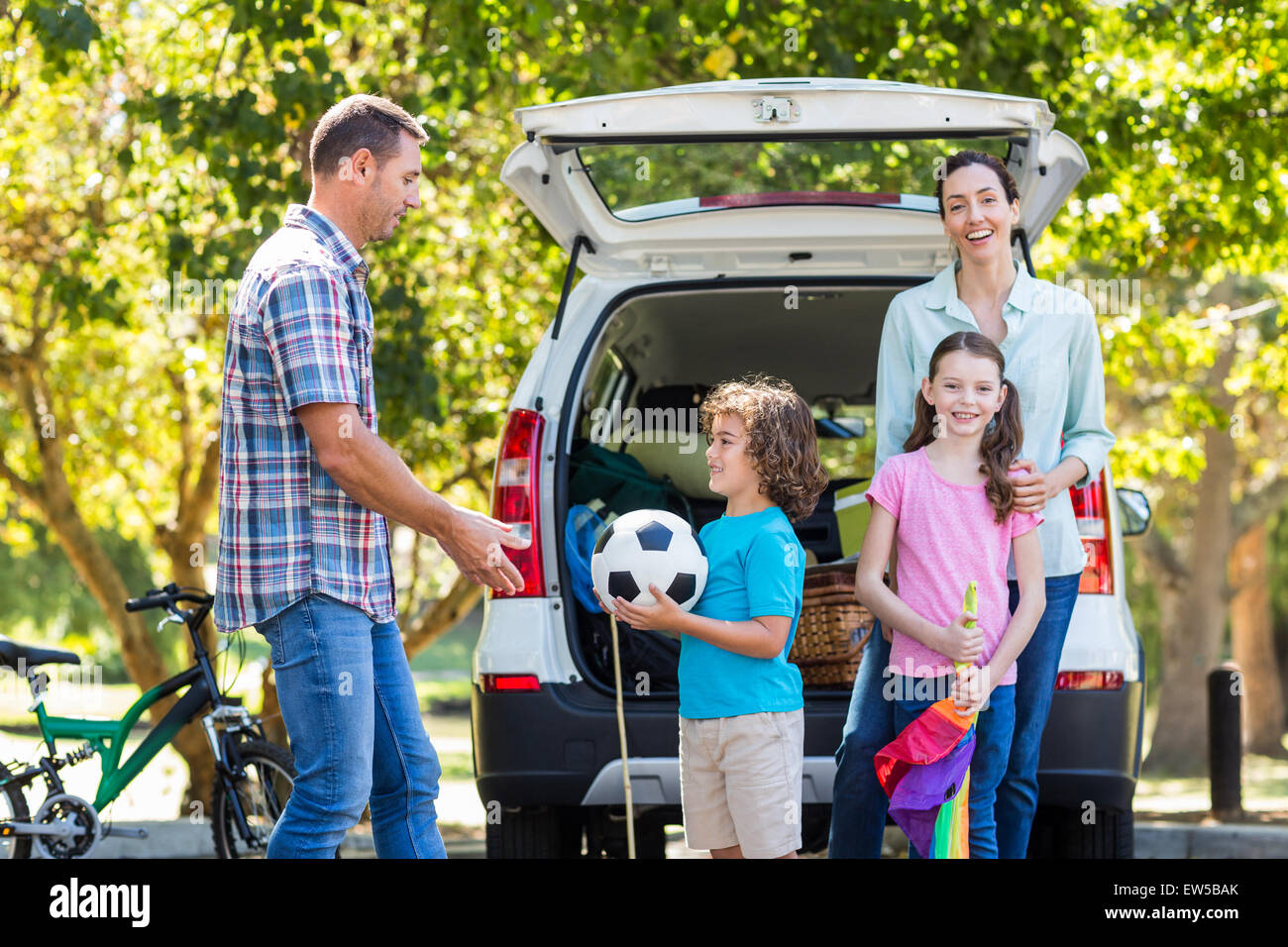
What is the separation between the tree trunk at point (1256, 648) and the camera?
1948 cm

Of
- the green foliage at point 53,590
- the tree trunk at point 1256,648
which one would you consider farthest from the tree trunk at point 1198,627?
the green foliage at point 53,590

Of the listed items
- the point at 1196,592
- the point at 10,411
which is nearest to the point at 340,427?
the point at 10,411

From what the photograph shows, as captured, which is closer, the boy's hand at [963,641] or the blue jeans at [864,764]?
the boy's hand at [963,641]

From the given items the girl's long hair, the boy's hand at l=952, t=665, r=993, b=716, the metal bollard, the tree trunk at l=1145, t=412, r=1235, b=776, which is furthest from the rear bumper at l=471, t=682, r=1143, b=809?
the tree trunk at l=1145, t=412, r=1235, b=776

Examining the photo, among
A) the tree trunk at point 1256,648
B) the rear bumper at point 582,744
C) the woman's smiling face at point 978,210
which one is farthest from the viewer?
the tree trunk at point 1256,648

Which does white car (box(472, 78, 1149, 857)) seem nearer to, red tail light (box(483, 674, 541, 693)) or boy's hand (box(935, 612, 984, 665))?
red tail light (box(483, 674, 541, 693))

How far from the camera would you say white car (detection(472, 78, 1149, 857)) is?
3564 mm

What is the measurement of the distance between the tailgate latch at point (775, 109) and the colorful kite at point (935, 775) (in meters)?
1.24

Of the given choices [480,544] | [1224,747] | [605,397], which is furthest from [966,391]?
[1224,747]

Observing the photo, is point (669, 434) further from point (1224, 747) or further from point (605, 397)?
point (1224, 747)

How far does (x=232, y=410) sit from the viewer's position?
9.41 ft

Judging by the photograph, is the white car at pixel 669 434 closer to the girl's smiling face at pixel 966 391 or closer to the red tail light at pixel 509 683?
the red tail light at pixel 509 683
